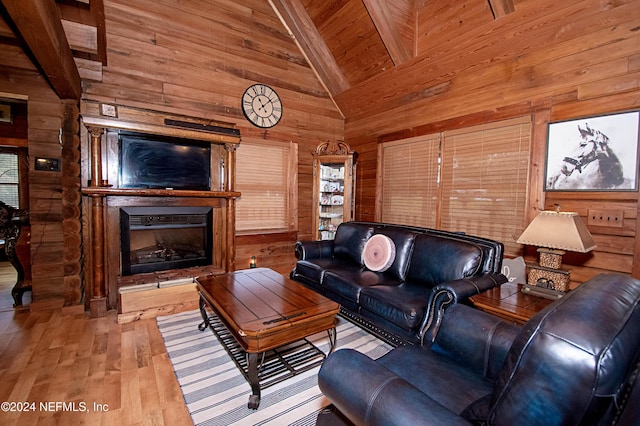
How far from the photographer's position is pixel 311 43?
14.3 ft

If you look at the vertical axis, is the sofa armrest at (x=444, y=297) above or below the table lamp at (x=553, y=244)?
below

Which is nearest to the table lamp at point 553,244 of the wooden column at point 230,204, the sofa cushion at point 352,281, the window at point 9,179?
the sofa cushion at point 352,281

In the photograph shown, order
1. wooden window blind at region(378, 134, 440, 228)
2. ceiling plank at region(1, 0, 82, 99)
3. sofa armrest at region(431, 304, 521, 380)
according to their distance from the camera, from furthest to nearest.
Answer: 1. wooden window blind at region(378, 134, 440, 228)
2. ceiling plank at region(1, 0, 82, 99)
3. sofa armrest at region(431, 304, 521, 380)

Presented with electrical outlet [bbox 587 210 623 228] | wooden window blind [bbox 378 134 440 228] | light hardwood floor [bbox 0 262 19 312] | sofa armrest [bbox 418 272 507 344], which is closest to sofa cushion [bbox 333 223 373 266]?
wooden window blind [bbox 378 134 440 228]

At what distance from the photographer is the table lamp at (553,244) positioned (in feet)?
6.17

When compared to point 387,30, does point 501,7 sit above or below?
below

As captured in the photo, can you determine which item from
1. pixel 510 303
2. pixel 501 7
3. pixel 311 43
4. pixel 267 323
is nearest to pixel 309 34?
pixel 311 43

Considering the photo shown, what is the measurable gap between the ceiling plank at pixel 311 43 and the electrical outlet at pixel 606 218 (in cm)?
356

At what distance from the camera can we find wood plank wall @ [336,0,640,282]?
2.29 metres

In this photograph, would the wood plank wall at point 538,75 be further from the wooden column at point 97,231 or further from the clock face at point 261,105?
the wooden column at point 97,231

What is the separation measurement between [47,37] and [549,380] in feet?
10.0

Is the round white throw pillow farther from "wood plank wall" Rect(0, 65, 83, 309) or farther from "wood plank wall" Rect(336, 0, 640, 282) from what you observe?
"wood plank wall" Rect(0, 65, 83, 309)

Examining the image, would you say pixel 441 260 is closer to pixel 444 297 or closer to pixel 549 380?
pixel 444 297

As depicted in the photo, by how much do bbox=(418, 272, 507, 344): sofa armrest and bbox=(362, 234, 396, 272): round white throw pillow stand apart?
916mm
